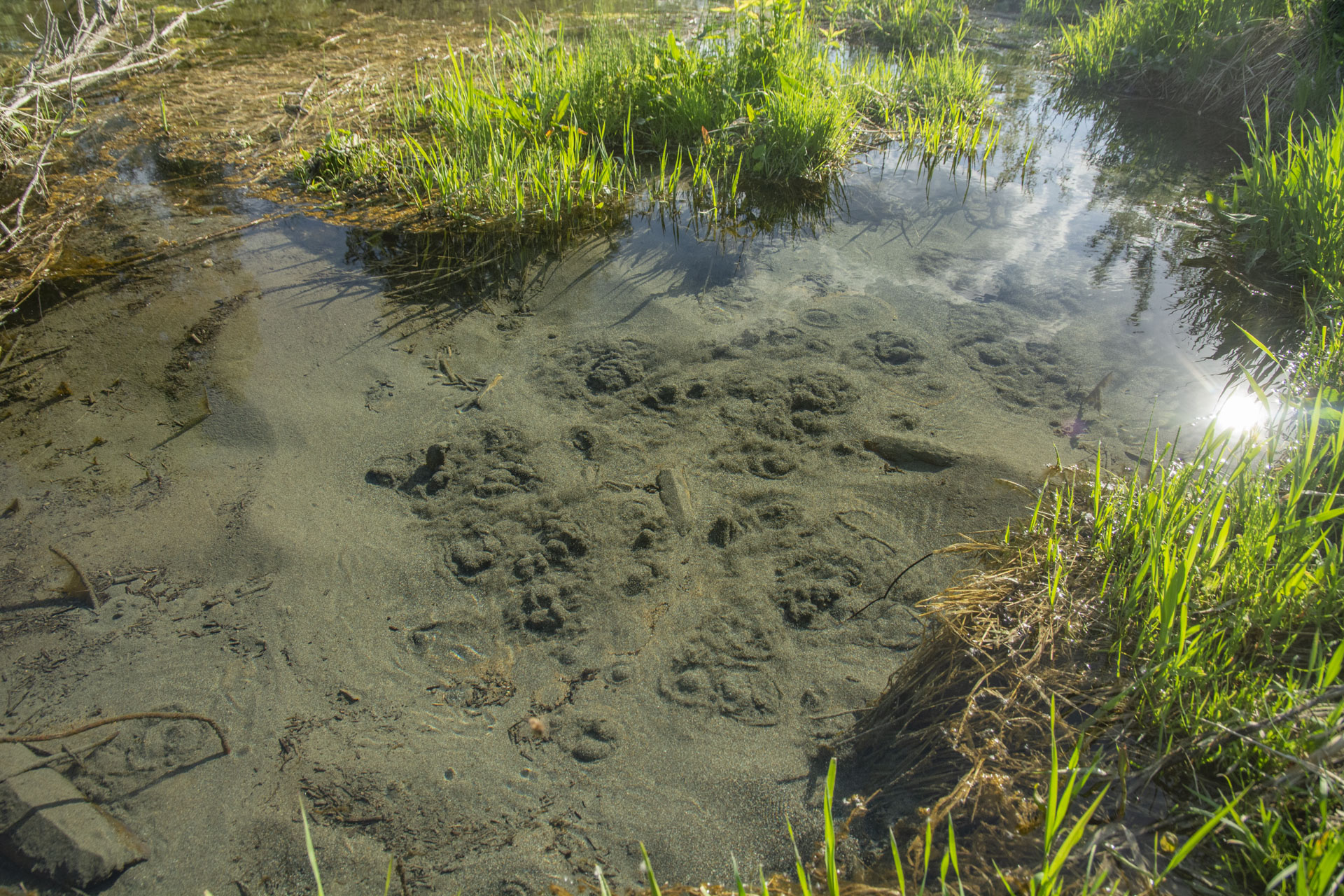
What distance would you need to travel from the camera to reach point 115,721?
164cm

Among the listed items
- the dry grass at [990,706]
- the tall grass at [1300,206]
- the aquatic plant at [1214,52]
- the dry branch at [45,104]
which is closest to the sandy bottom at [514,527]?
the dry grass at [990,706]

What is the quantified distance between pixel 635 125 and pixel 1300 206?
11.5ft

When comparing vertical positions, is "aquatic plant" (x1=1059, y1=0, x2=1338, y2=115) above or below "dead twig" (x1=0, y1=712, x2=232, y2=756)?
above

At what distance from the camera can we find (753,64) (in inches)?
183

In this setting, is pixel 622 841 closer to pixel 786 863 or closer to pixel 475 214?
pixel 786 863

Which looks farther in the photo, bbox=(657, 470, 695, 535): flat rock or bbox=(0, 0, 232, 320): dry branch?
bbox=(0, 0, 232, 320): dry branch

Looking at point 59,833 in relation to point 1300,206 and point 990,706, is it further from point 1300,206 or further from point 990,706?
point 1300,206

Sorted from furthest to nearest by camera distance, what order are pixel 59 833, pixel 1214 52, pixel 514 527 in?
pixel 1214 52 < pixel 514 527 < pixel 59 833

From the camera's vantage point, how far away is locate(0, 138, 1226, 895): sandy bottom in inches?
60.2

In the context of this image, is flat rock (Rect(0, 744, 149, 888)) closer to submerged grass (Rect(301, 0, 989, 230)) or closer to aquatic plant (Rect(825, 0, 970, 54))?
submerged grass (Rect(301, 0, 989, 230))

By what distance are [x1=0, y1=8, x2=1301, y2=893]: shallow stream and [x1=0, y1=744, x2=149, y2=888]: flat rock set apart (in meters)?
0.04

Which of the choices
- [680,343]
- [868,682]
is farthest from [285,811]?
[680,343]

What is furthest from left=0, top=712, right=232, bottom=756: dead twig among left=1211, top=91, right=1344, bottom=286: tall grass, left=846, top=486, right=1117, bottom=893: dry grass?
left=1211, top=91, right=1344, bottom=286: tall grass

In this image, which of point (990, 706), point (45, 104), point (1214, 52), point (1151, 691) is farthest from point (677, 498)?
point (1214, 52)
